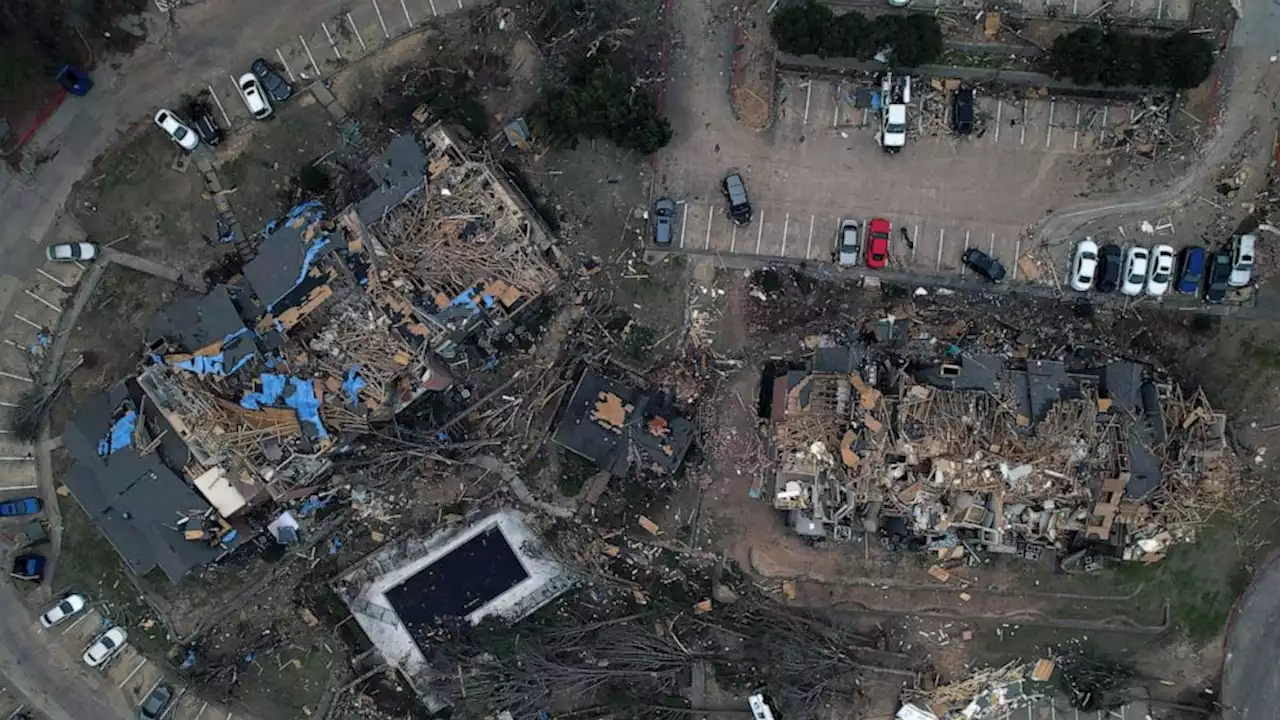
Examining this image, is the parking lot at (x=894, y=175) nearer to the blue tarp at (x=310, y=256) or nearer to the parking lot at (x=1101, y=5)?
the parking lot at (x=1101, y=5)

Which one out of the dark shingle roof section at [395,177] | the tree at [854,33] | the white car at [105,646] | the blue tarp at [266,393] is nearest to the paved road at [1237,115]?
the tree at [854,33]

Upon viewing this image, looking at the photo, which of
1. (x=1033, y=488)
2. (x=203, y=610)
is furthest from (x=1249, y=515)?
(x=203, y=610)

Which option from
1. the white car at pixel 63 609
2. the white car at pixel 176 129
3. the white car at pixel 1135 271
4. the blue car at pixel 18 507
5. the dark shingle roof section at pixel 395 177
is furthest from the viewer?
the blue car at pixel 18 507

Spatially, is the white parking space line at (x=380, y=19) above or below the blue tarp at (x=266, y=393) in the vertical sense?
above

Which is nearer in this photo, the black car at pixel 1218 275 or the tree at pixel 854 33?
the tree at pixel 854 33

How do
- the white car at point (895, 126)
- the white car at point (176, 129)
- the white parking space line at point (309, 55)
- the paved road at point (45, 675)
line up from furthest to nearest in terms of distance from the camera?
→ the paved road at point (45, 675) < the white parking space line at point (309, 55) < the white car at point (176, 129) < the white car at point (895, 126)

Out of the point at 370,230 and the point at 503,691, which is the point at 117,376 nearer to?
the point at 370,230
